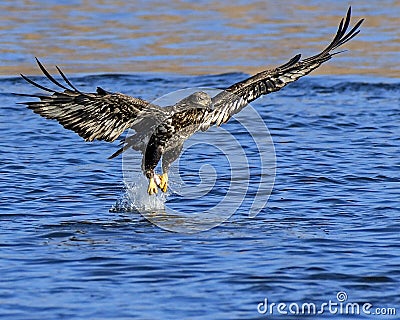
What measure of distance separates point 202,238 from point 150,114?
1.08 m

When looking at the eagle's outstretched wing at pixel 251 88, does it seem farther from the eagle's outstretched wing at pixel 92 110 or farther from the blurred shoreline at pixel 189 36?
the blurred shoreline at pixel 189 36

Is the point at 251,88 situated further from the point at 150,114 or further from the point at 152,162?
the point at 152,162

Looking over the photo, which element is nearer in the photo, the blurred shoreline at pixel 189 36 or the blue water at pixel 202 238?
the blue water at pixel 202 238

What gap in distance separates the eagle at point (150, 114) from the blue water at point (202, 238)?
62 cm

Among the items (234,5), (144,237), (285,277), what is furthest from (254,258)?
(234,5)

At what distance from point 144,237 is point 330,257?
4.77ft

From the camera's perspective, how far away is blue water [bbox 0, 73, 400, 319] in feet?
21.1

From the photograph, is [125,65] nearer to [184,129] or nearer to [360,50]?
[360,50]

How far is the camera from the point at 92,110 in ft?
25.8

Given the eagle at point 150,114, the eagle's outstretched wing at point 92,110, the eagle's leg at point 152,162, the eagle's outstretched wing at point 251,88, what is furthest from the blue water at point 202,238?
the eagle's outstretched wing at point 251,88

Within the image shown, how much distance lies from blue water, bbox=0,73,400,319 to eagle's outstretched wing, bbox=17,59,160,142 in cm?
77

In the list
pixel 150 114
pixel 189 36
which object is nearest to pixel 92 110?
pixel 150 114

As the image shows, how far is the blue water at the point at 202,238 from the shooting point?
6426 mm

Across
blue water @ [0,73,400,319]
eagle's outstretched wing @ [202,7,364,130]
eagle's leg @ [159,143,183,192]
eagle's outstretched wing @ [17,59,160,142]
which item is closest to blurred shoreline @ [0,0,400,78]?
blue water @ [0,73,400,319]
